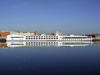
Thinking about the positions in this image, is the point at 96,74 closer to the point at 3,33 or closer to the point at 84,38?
the point at 84,38

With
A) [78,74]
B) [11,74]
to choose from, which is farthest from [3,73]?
[78,74]

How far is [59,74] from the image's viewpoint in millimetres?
6879

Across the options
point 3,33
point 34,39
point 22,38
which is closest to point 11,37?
point 22,38

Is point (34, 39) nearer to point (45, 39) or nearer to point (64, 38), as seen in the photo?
point (45, 39)

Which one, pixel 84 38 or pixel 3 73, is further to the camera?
pixel 84 38

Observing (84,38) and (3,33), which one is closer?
(84,38)

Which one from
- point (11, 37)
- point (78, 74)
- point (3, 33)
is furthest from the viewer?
point (3, 33)

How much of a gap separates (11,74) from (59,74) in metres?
2.76

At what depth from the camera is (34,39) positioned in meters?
49.6

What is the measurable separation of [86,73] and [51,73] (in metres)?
2.06

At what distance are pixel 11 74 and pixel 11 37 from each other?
146 feet

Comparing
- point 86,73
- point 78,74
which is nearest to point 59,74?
point 78,74

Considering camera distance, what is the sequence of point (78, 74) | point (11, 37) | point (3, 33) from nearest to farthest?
point (78, 74) → point (11, 37) → point (3, 33)

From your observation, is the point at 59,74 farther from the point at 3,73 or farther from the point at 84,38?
the point at 84,38
